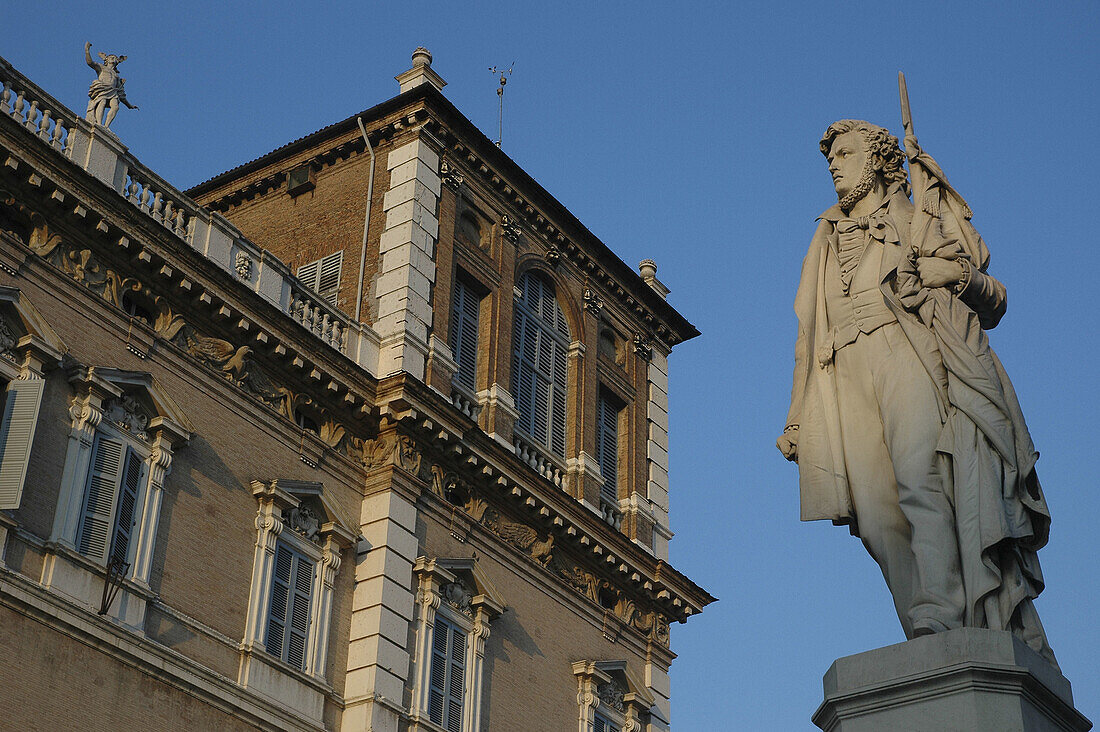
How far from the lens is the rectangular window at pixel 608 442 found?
28.7 metres

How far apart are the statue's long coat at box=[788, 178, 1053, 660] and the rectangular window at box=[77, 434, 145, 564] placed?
1192cm

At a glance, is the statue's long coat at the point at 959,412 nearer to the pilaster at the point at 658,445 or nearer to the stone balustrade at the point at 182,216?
the stone balustrade at the point at 182,216

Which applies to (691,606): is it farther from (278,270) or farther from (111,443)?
(111,443)

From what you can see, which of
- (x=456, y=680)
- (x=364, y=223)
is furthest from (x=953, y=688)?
(x=364, y=223)

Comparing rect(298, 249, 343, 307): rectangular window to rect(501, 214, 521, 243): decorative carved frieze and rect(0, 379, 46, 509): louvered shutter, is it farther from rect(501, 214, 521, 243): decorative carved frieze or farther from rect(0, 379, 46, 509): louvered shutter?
rect(0, 379, 46, 509): louvered shutter

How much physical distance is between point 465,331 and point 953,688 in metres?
19.9

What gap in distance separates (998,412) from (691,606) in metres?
21.0

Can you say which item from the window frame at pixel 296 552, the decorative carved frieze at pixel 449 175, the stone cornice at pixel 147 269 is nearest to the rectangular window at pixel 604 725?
the window frame at pixel 296 552

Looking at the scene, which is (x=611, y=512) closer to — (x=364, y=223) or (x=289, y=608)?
(x=364, y=223)

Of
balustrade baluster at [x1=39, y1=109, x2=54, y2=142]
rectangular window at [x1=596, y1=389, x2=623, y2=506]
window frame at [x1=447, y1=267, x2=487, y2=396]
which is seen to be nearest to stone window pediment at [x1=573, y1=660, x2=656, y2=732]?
rectangular window at [x1=596, y1=389, x2=623, y2=506]

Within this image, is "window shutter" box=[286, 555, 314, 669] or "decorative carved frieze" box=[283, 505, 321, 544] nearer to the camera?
"window shutter" box=[286, 555, 314, 669]

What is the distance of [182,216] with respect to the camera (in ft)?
71.1

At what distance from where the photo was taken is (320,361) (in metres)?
22.3

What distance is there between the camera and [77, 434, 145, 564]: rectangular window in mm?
18234
